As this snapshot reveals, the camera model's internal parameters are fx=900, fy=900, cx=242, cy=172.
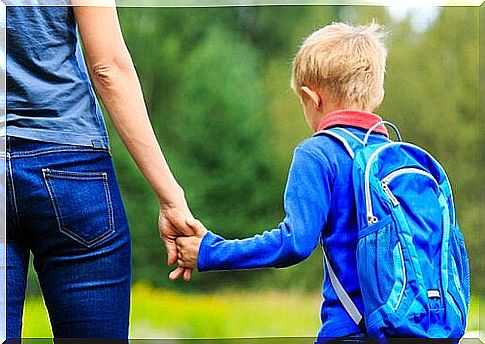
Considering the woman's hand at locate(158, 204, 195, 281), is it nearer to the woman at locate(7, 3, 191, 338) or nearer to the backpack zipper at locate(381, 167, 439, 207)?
the woman at locate(7, 3, 191, 338)

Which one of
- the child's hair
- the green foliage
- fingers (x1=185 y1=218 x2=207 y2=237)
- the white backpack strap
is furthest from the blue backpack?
the green foliage

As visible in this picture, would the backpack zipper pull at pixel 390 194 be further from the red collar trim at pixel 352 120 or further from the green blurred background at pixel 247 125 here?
the green blurred background at pixel 247 125

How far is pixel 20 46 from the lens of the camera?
1.56 meters

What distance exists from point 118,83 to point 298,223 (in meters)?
0.41

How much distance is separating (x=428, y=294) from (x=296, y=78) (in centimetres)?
51

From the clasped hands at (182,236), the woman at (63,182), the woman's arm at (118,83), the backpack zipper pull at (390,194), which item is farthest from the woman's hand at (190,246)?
the backpack zipper pull at (390,194)

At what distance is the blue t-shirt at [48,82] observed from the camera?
1.51 metres

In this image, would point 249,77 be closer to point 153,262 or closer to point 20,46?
point 153,262

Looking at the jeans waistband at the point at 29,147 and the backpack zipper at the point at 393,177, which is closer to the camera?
the jeans waistband at the point at 29,147

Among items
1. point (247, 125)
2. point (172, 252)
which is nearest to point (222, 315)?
point (172, 252)

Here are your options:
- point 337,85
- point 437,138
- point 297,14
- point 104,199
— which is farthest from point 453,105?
point 104,199

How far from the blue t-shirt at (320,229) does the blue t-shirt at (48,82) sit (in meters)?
0.34

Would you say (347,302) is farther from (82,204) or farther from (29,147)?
(29,147)

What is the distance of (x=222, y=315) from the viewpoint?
2.23 meters
